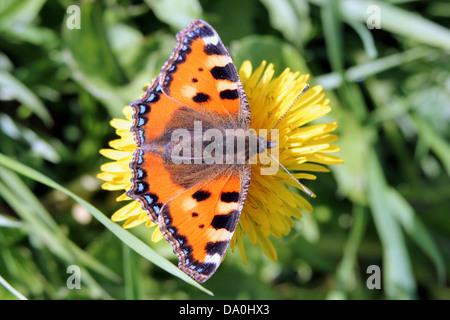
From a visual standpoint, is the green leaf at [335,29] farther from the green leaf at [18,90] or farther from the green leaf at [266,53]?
the green leaf at [18,90]

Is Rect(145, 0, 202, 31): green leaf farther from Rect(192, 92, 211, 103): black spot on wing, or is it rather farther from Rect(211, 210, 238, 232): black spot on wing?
Rect(211, 210, 238, 232): black spot on wing

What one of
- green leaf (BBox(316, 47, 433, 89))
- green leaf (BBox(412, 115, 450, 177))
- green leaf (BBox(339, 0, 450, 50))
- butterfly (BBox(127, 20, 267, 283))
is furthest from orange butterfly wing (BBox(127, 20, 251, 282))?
green leaf (BBox(412, 115, 450, 177))

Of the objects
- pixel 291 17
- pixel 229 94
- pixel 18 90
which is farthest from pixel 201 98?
pixel 18 90

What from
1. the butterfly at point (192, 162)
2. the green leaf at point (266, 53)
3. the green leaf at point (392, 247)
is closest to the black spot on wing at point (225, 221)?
the butterfly at point (192, 162)

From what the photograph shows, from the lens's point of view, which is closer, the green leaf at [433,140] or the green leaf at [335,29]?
the green leaf at [335,29]

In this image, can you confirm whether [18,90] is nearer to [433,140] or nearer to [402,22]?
[402,22]
